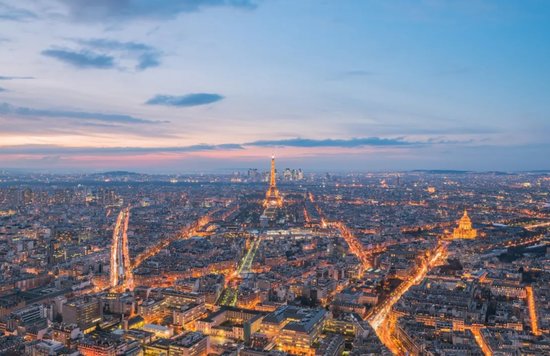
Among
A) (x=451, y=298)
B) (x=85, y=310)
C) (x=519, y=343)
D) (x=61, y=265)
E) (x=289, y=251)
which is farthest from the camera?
(x=289, y=251)

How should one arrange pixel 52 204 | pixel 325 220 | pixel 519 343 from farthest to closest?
1. pixel 52 204
2. pixel 325 220
3. pixel 519 343

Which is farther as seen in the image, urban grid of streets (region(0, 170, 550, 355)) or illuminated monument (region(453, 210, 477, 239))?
illuminated monument (region(453, 210, 477, 239))

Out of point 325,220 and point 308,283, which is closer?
point 308,283

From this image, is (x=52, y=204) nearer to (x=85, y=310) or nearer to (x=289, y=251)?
(x=289, y=251)

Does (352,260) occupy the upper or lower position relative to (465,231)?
lower

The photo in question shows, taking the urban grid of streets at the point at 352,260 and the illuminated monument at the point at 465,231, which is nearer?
the urban grid of streets at the point at 352,260

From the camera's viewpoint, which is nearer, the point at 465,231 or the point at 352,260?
the point at 352,260

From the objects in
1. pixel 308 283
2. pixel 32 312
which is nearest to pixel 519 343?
pixel 308 283

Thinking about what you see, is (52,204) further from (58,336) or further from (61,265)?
(58,336)

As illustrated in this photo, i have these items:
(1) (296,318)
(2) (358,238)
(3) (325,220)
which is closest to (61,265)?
(1) (296,318)
